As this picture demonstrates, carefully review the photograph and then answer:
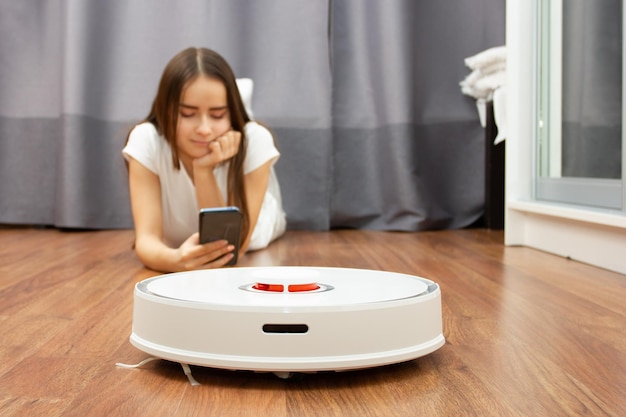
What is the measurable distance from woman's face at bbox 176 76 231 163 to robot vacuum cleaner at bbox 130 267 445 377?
3.09 feet

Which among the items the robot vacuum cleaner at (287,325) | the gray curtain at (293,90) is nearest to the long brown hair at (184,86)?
the robot vacuum cleaner at (287,325)

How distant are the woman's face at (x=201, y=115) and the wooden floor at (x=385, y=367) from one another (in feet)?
1.13

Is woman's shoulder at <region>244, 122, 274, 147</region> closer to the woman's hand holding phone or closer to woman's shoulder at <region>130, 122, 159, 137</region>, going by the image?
woman's shoulder at <region>130, 122, 159, 137</region>

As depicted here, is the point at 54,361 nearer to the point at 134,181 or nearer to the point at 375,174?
the point at 134,181

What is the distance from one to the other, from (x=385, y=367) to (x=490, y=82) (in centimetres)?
216

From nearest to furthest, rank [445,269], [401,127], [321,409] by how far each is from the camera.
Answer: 1. [321,409]
2. [445,269]
3. [401,127]

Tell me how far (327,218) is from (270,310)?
2191mm

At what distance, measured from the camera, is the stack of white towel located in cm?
273

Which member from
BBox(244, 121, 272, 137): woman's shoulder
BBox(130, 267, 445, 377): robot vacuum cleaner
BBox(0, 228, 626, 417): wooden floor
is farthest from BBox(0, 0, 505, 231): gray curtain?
BBox(130, 267, 445, 377): robot vacuum cleaner

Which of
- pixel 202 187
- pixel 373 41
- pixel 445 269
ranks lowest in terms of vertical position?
pixel 445 269

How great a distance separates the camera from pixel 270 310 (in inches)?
28.8

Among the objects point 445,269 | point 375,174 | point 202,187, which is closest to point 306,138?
point 375,174

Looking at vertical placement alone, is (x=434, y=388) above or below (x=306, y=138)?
below

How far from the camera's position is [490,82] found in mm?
2781
